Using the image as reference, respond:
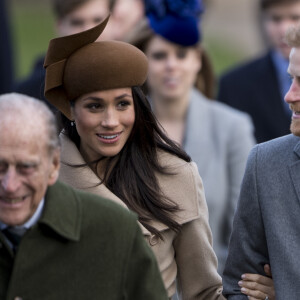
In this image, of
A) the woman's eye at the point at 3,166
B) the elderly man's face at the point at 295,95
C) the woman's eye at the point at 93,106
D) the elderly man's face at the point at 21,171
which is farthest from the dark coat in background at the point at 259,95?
the woman's eye at the point at 3,166

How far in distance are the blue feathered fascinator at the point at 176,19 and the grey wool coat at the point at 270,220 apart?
255 centimetres

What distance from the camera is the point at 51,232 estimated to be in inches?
186

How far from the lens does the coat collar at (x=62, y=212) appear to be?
4699 mm

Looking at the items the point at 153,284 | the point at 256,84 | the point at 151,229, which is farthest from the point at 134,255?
the point at 256,84

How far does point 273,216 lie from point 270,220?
23mm

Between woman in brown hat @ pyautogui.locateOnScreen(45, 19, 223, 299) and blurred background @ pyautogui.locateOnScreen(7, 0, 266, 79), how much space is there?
18049mm

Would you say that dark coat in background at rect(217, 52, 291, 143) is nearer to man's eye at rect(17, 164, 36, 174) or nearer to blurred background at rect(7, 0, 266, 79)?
man's eye at rect(17, 164, 36, 174)

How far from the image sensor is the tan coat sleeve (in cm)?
575

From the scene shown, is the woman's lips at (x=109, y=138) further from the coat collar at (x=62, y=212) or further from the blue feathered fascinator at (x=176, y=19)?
the blue feathered fascinator at (x=176, y=19)

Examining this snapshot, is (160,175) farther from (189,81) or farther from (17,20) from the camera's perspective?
(17,20)

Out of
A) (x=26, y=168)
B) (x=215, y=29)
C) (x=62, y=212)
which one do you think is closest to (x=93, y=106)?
(x=62, y=212)

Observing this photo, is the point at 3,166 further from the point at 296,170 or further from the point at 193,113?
the point at 193,113

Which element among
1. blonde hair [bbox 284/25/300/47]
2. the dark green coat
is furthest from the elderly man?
blonde hair [bbox 284/25/300/47]

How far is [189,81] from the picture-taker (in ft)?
28.0
